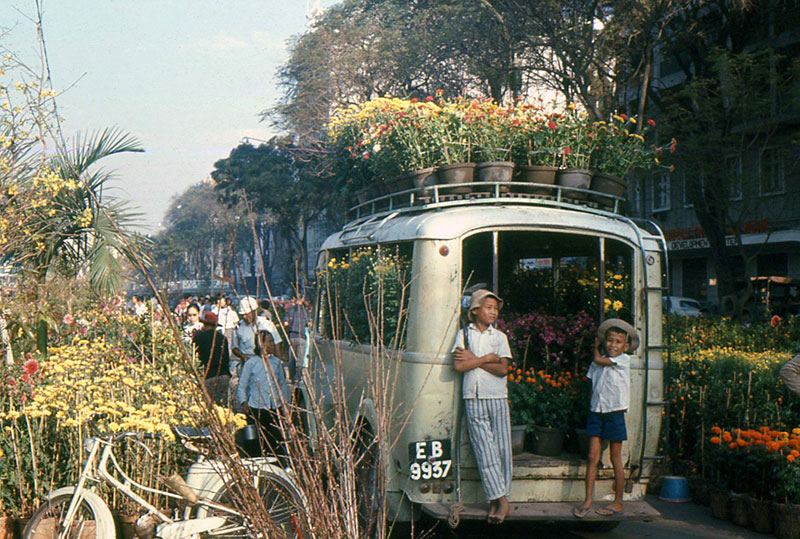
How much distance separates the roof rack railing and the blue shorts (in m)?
1.58

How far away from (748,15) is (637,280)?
17999 mm

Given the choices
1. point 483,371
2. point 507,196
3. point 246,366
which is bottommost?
point 246,366

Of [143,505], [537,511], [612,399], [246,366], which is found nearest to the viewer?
[143,505]

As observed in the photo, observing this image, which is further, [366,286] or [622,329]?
[366,286]

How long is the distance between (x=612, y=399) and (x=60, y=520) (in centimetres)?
376

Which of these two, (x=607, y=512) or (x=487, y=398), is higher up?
(x=487, y=398)

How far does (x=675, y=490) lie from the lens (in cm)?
→ 833

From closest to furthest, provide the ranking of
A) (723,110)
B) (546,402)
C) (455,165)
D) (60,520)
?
1. (60,520)
2. (455,165)
3. (546,402)
4. (723,110)

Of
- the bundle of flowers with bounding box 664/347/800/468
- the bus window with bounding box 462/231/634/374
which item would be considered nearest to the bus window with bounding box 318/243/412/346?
the bus window with bounding box 462/231/634/374

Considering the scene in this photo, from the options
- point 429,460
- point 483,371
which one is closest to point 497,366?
point 483,371

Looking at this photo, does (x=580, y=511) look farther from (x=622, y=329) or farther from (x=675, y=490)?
(x=675, y=490)

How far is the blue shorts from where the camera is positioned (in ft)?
20.7

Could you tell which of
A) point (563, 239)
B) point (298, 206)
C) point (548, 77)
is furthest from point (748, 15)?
point (298, 206)

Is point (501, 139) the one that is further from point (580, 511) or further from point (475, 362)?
point (580, 511)
